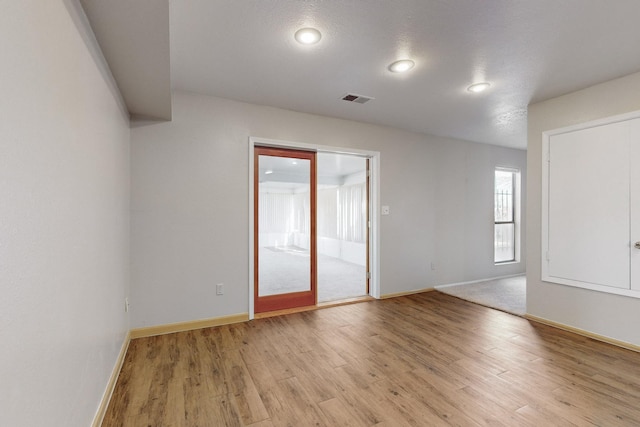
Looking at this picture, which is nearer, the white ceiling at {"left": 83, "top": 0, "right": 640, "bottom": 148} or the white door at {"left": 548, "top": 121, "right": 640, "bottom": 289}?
the white ceiling at {"left": 83, "top": 0, "right": 640, "bottom": 148}

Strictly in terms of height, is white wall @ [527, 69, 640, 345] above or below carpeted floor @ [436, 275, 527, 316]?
above

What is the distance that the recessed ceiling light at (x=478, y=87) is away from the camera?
9.53ft

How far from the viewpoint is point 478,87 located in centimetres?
297

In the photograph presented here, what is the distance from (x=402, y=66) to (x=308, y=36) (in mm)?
934

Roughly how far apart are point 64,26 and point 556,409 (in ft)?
11.2

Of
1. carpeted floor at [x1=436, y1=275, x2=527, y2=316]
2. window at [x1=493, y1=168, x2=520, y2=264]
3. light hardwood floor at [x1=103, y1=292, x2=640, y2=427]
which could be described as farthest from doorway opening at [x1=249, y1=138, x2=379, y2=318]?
window at [x1=493, y1=168, x2=520, y2=264]

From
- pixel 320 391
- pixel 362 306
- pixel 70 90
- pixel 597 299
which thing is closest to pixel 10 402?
pixel 70 90

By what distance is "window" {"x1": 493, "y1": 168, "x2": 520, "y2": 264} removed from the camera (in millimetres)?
5738

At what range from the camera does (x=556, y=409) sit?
1846 mm

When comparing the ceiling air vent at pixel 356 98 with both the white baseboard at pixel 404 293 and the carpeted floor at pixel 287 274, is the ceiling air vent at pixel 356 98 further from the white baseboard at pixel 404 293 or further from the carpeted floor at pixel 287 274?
the white baseboard at pixel 404 293

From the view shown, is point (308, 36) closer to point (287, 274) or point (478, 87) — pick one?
point (478, 87)

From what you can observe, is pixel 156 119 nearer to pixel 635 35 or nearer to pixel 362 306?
pixel 362 306

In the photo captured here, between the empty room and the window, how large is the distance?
4.26ft

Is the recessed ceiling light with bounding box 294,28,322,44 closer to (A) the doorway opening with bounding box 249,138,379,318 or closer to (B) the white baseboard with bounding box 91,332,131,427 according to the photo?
(A) the doorway opening with bounding box 249,138,379,318
